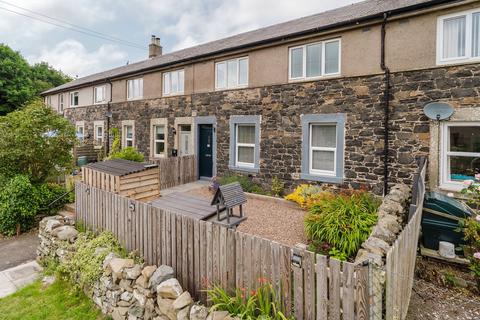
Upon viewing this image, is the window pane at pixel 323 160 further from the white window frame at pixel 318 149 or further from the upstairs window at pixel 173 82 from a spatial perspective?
the upstairs window at pixel 173 82

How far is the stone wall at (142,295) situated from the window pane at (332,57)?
808 centimetres

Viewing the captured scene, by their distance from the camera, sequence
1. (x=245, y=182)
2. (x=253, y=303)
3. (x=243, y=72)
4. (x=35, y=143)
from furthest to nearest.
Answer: (x=243, y=72)
(x=245, y=182)
(x=35, y=143)
(x=253, y=303)

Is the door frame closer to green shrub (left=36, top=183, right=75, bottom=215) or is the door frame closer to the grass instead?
green shrub (left=36, top=183, right=75, bottom=215)

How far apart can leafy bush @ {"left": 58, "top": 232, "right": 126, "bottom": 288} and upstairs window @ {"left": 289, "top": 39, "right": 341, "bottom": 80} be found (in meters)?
8.01

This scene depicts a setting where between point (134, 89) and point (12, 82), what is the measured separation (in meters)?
24.0

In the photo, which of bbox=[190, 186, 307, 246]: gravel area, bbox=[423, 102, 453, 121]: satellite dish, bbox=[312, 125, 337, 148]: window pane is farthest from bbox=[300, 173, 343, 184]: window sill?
bbox=[423, 102, 453, 121]: satellite dish

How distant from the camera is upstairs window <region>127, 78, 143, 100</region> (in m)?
16.0

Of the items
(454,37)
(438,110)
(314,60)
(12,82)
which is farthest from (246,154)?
(12,82)

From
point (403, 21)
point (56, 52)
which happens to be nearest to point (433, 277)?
point (403, 21)

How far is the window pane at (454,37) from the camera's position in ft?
22.4

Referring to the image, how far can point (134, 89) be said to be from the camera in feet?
53.9

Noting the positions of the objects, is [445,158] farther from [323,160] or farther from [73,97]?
[73,97]

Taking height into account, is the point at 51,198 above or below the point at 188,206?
below

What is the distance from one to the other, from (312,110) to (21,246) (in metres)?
9.96
